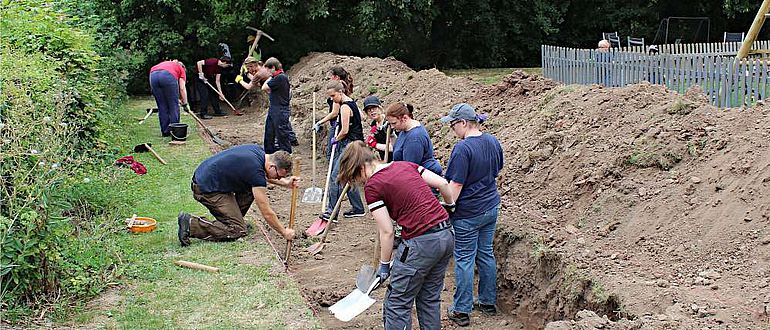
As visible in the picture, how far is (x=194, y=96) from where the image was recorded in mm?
20500

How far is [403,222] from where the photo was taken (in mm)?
5816

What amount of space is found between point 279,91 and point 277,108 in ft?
1.03

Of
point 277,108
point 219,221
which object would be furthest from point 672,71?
point 219,221

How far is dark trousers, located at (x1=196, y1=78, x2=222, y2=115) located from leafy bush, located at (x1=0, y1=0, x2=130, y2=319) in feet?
29.3

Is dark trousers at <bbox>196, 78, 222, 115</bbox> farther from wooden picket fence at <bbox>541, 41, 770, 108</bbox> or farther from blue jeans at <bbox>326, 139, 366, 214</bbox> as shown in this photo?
blue jeans at <bbox>326, 139, 366, 214</bbox>

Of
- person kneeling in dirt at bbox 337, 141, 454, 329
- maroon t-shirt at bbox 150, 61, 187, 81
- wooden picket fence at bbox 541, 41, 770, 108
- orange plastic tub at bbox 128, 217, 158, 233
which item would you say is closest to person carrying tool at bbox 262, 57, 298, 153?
maroon t-shirt at bbox 150, 61, 187, 81

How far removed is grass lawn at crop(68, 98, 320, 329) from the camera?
255 inches

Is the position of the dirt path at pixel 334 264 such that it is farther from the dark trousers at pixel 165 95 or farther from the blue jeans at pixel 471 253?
the dark trousers at pixel 165 95

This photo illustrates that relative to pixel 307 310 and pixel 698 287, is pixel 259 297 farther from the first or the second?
pixel 698 287

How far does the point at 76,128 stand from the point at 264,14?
13345mm

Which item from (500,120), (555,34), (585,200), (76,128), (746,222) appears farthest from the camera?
(555,34)

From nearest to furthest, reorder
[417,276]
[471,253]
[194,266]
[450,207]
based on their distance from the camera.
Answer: [417,276]
[450,207]
[471,253]
[194,266]

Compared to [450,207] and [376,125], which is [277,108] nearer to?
[376,125]

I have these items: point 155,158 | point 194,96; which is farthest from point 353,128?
point 194,96
